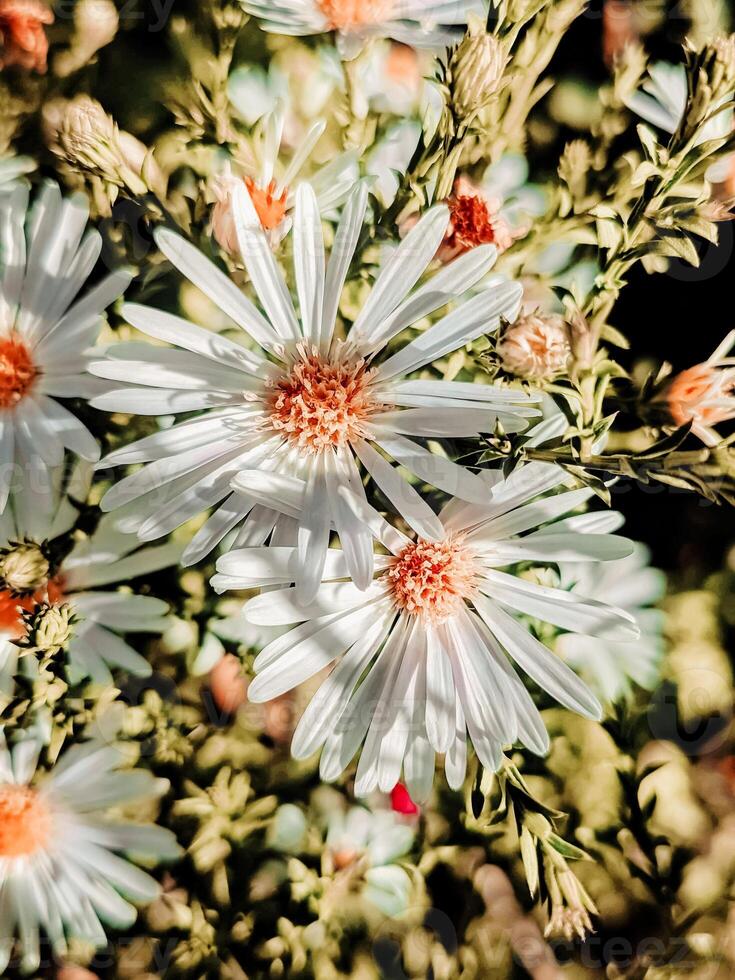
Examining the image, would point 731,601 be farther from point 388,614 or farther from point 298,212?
point 298,212

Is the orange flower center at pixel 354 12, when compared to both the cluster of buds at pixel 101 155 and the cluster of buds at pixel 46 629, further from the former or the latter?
the cluster of buds at pixel 46 629

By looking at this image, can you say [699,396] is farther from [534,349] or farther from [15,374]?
[15,374]

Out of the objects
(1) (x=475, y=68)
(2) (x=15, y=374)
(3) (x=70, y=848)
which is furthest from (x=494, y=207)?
(3) (x=70, y=848)

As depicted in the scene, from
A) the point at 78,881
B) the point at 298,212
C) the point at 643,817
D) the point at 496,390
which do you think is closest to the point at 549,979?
the point at 643,817

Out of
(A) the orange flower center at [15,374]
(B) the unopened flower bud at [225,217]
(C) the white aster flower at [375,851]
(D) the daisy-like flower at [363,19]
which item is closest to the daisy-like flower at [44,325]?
(A) the orange flower center at [15,374]

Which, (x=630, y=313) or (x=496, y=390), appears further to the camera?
(x=630, y=313)

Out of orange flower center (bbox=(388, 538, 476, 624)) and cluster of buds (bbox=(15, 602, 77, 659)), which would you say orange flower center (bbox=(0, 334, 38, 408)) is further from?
orange flower center (bbox=(388, 538, 476, 624))
